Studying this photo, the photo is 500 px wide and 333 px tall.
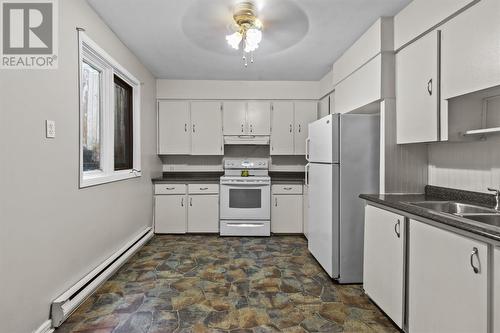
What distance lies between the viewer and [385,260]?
77.9 inches

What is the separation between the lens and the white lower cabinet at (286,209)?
426 cm

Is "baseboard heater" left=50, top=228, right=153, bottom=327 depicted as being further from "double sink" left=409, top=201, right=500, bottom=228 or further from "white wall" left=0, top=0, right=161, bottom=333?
"double sink" left=409, top=201, right=500, bottom=228

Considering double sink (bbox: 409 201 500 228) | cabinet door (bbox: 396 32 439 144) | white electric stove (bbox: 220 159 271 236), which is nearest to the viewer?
double sink (bbox: 409 201 500 228)

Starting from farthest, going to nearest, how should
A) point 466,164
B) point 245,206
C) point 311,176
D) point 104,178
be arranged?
point 245,206 < point 311,176 < point 104,178 < point 466,164

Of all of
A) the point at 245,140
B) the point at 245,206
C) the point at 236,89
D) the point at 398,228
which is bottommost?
the point at 245,206

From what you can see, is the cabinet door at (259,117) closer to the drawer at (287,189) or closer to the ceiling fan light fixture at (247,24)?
the drawer at (287,189)

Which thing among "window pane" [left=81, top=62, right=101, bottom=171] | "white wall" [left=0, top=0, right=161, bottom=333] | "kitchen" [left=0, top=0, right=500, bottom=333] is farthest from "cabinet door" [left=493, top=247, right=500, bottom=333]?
"window pane" [left=81, top=62, right=101, bottom=171]

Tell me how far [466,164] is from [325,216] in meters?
1.23

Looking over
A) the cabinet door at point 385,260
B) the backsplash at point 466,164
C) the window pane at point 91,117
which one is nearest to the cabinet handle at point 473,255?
the cabinet door at point 385,260

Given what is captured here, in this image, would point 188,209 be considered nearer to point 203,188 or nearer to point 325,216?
point 203,188

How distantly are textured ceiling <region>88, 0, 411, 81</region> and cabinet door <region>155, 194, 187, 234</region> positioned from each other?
6.22 ft

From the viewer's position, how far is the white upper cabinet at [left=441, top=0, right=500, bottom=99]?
1.47 meters

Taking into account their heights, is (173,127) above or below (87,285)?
above

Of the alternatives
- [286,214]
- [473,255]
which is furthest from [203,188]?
[473,255]
